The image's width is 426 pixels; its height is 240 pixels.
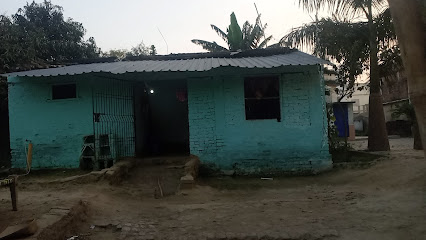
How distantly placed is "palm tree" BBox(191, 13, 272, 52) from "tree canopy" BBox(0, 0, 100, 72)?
20.6 feet

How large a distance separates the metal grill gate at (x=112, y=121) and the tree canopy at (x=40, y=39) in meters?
4.31

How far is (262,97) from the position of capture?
8.88m

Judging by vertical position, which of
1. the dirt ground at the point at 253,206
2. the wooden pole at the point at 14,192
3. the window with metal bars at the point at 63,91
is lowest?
the dirt ground at the point at 253,206

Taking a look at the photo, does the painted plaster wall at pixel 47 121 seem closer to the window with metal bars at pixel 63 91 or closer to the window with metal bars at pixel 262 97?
the window with metal bars at pixel 63 91

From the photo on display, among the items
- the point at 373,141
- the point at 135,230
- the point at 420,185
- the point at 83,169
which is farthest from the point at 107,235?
the point at 373,141

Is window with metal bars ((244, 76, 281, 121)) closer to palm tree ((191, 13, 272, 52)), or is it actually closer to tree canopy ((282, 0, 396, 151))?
tree canopy ((282, 0, 396, 151))

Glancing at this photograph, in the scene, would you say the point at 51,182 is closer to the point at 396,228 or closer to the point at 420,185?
the point at 396,228

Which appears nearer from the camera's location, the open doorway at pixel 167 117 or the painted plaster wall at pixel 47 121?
the painted plaster wall at pixel 47 121

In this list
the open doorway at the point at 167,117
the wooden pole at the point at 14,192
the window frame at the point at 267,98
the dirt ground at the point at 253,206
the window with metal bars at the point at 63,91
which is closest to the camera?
the dirt ground at the point at 253,206

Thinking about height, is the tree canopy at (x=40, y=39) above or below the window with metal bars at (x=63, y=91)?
above

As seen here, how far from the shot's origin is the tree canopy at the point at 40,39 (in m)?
11.3

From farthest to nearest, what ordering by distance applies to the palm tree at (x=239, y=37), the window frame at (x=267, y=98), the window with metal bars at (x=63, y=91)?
the palm tree at (x=239, y=37)
the window with metal bars at (x=63, y=91)
the window frame at (x=267, y=98)

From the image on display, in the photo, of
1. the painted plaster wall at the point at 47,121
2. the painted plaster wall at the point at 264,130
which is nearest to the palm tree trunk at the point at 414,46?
the painted plaster wall at the point at 264,130

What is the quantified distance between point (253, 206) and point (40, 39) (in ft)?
37.9
